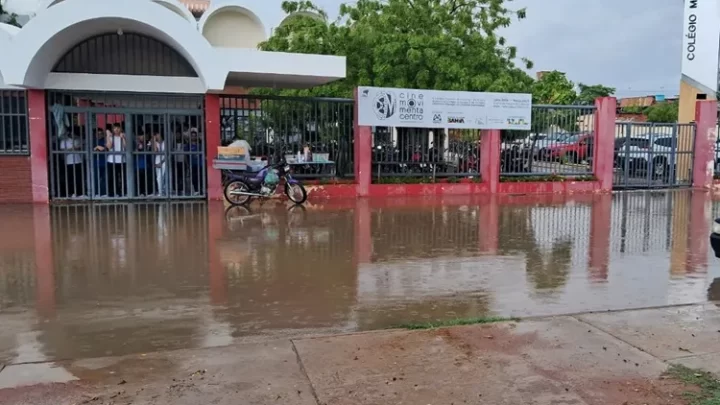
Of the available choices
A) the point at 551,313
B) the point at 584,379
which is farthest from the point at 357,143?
the point at 584,379

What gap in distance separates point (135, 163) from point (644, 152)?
14.6m

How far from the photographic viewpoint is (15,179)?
14.1 m

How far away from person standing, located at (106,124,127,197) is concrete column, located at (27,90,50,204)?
135 centimetres

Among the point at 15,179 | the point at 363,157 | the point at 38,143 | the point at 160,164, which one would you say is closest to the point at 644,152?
the point at 363,157

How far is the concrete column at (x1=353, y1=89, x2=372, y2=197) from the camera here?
1594 centimetres

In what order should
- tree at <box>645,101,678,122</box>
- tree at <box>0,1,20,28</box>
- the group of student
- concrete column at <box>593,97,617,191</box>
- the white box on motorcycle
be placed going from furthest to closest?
tree at <box>645,101,678,122</box>, tree at <box>0,1,20,28</box>, concrete column at <box>593,97,617,191</box>, the group of student, the white box on motorcycle

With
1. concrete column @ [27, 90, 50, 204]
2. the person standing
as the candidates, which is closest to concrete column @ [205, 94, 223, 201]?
the person standing

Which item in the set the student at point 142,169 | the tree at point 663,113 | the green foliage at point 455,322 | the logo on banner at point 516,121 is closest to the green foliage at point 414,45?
the logo on banner at point 516,121

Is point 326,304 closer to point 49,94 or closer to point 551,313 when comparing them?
point 551,313

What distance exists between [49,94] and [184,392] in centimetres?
1223

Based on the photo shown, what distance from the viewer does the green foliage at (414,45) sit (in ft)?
63.4

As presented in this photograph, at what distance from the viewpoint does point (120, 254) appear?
28.5 ft

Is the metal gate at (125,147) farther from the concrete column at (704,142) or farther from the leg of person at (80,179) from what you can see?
the concrete column at (704,142)

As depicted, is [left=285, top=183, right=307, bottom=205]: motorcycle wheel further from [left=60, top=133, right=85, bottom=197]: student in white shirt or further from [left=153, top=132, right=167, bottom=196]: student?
[left=60, top=133, right=85, bottom=197]: student in white shirt
